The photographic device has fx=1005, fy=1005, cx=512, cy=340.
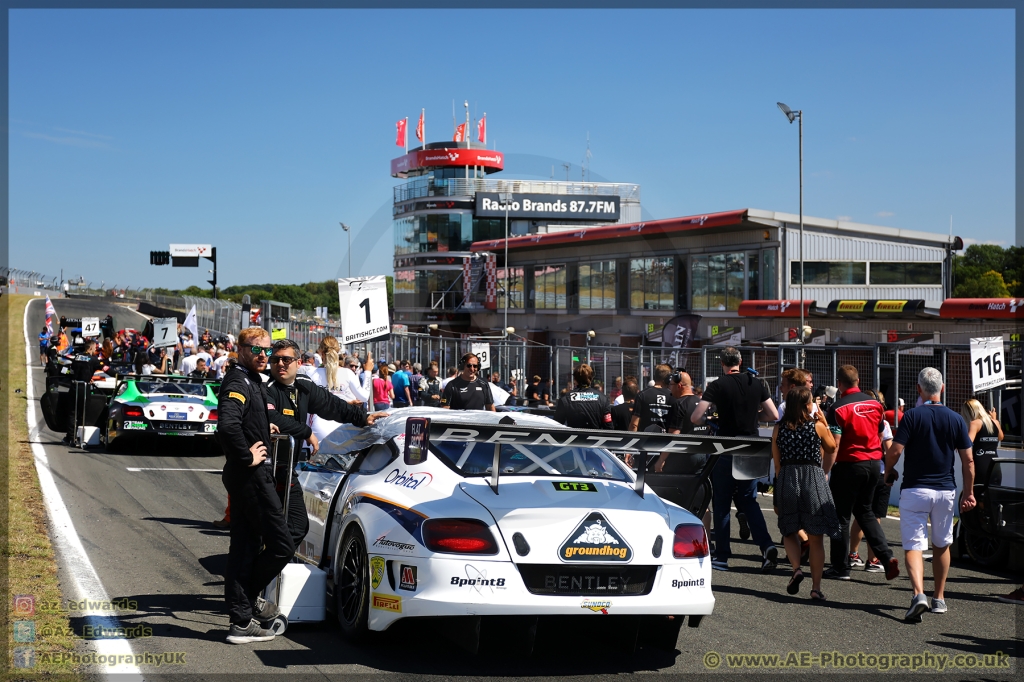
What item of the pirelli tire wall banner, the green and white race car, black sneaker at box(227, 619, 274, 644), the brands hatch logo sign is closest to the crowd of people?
black sneaker at box(227, 619, 274, 644)

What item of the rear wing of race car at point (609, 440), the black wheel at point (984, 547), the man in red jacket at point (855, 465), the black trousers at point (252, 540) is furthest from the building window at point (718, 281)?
the black trousers at point (252, 540)

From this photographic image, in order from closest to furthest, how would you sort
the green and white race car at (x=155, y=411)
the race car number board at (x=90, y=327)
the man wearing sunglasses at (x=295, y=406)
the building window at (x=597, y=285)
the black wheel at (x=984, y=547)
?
the man wearing sunglasses at (x=295, y=406) < the black wheel at (x=984, y=547) < the green and white race car at (x=155, y=411) < the race car number board at (x=90, y=327) < the building window at (x=597, y=285)

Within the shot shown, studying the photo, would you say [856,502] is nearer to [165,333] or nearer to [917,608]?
[917,608]

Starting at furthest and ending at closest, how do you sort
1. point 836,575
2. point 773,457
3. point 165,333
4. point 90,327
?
point 90,327, point 165,333, point 836,575, point 773,457

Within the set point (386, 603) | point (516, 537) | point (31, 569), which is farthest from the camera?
point (31, 569)

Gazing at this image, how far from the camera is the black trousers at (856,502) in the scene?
8.53 m

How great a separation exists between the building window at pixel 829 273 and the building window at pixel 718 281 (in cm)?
244

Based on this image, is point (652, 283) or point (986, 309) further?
point (652, 283)

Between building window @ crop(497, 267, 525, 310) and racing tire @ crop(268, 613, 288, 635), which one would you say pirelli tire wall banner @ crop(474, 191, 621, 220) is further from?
racing tire @ crop(268, 613, 288, 635)

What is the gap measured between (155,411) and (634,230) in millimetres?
33636

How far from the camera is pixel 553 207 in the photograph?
8394cm

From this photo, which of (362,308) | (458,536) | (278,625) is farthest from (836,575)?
(362,308)

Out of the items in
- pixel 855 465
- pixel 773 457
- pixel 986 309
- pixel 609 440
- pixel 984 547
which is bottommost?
pixel 984 547

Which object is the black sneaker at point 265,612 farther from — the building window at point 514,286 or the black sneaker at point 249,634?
the building window at point 514,286
